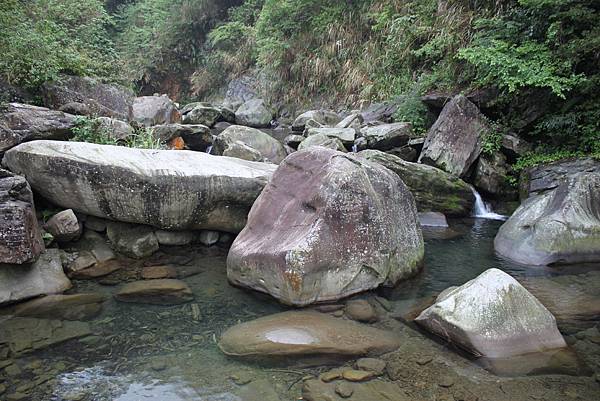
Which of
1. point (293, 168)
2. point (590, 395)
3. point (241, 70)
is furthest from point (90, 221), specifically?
point (241, 70)

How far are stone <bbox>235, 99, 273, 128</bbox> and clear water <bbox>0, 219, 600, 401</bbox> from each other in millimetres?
10033

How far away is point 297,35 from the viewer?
52.0 ft

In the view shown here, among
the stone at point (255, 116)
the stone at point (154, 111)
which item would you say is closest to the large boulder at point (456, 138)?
the stone at point (154, 111)

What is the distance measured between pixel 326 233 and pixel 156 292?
1.90m

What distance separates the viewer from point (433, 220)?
283 inches

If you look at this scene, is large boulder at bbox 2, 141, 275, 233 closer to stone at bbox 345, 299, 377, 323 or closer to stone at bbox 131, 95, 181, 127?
stone at bbox 345, 299, 377, 323

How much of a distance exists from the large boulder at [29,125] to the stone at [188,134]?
7.37ft

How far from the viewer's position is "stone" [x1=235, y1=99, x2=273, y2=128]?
49.1ft

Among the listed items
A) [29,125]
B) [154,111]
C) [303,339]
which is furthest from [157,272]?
[154,111]

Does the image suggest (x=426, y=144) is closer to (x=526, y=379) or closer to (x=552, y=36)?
(x=552, y=36)

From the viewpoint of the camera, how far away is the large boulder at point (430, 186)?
285 inches

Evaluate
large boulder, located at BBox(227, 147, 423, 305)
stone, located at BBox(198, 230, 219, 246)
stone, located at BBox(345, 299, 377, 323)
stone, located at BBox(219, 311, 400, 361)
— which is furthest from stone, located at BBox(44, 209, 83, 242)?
stone, located at BBox(345, 299, 377, 323)

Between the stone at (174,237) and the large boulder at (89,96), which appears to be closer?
the stone at (174,237)

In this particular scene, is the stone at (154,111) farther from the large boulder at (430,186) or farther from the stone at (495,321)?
the stone at (495,321)
